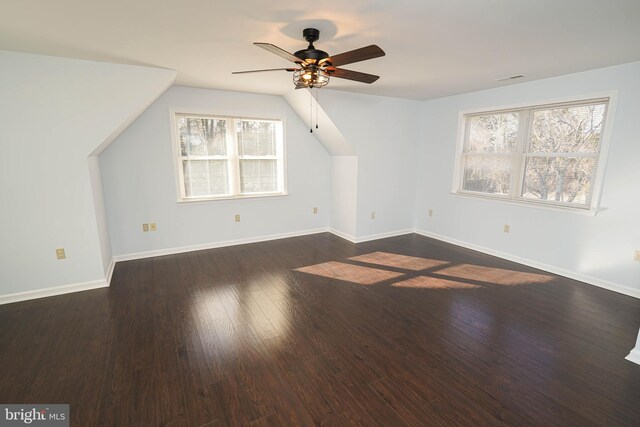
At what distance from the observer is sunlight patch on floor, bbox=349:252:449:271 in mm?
3944

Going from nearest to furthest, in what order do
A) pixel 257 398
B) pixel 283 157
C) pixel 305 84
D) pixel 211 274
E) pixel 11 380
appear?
pixel 257 398 < pixel 11 380 < pixel 305 84 < pixel 211 274 < pixel 283 157

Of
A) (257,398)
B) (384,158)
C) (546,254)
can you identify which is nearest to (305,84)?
(257,398)

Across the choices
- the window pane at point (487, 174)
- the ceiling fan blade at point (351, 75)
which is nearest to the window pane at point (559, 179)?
the window pane at point (487, 174)

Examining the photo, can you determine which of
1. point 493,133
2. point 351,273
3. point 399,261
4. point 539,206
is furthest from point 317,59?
point 539,206

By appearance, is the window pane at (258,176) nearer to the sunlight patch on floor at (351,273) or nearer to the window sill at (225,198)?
the window sill at (225,198)

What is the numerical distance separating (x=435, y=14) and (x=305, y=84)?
1098 millimetres

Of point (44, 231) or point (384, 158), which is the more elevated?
point (384, 158)

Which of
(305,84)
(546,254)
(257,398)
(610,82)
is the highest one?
(610,82)

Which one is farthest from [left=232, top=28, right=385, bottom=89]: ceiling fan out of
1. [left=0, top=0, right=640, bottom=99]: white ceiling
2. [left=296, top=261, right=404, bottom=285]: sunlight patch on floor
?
[left=296, top=261, right=404, bottom=285]: sunlight patch on floor

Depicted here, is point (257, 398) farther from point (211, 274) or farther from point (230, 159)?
point (230, 159)

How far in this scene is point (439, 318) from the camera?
270 cm

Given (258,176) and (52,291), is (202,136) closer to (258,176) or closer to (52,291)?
(258,176)

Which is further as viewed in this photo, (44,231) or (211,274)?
(211,274)

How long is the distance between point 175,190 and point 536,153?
499 cm
